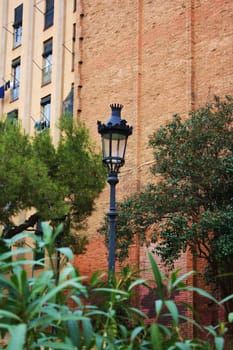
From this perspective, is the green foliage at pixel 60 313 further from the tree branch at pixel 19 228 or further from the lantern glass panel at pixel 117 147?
the tree branch at pixel 19 228

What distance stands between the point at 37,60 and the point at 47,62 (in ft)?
2.37

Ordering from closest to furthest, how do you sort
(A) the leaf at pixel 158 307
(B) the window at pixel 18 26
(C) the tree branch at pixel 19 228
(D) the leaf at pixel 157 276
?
(A) the leaf at pixel 158 307 < (D) the leaf at pixel 157 276 < (C) the tree branch at pixel 19 228 < (B) the window at pixel 18 26

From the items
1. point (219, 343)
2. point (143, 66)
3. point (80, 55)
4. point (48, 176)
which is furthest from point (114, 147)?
point (80, 55)

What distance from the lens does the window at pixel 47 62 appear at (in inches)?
1076

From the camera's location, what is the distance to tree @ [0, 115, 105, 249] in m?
16.3

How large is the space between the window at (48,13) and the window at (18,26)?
2221 mm

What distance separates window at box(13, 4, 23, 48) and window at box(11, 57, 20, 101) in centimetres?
89

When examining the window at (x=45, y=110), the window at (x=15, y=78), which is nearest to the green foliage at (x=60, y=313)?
the window at (x=45, y=110)

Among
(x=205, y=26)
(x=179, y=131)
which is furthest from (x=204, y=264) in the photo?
(x=205, y=26)

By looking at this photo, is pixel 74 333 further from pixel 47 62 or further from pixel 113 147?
pixel 47 62

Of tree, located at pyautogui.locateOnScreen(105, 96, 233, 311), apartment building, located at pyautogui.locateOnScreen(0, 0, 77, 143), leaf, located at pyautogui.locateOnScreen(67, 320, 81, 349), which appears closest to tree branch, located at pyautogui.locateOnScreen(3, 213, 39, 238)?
tree, located at pyautogui.locateOnScreen(105, 96, 233, 311)

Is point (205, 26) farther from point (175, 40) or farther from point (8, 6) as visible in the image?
point (8, 6)

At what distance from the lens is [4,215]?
1688 centimetres

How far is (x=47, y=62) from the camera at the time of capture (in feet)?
91.0
